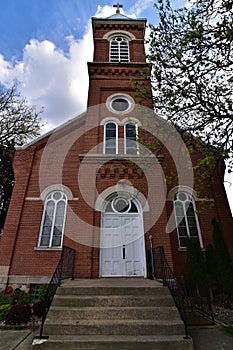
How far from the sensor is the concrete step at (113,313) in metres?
4.69

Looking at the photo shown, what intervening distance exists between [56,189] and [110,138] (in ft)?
11.6

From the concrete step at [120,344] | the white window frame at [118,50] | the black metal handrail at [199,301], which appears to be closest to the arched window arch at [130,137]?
the white window frame at [118,50]

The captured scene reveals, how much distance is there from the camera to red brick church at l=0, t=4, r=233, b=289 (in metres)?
8.32

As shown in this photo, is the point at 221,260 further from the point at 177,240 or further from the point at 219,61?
the point at 219,61

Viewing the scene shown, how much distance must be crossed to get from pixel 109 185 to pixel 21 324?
5.37 metres

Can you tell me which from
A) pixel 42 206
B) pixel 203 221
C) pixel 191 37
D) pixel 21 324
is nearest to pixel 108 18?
pixel 191 37

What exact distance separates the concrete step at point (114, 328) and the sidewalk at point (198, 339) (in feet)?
1.48

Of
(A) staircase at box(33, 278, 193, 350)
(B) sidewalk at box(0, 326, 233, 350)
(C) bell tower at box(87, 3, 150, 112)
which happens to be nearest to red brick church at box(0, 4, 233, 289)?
(C) bell tower at box(87, 3, 150, 112)

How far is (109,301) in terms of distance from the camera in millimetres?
5129

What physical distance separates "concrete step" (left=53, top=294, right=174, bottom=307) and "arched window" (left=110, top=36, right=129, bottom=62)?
43.9 ft

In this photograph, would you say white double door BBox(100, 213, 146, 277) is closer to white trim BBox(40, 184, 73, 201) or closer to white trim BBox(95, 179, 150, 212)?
white trim BBox(95, 179, 150, 212)

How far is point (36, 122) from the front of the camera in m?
14.9

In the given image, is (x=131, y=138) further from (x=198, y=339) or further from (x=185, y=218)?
(x=198, y=339)

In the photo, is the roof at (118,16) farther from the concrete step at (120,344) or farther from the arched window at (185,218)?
the concrete step at (120,344)
